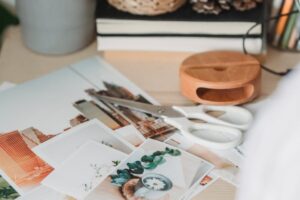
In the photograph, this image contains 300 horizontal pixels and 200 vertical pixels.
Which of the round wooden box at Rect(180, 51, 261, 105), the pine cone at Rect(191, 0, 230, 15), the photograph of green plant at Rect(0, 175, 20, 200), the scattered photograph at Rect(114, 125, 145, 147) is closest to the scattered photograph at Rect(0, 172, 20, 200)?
the photograph of green plant at Rect(0, 175, 20, 200)

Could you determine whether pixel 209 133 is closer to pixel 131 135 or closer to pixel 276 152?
pixel 131 135

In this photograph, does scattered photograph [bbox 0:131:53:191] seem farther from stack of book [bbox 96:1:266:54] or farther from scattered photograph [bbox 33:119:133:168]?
stack of book [bbox 96:1:266:54]

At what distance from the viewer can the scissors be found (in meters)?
0.64

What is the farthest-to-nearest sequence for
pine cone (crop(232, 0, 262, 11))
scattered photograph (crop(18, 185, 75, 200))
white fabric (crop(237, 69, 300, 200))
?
pine cone (crop(232, 0, 262, 11)) < scattered photograph (crop(18, 185, 75, 200)) < white fabric (crop(237, 69, 300, 200))

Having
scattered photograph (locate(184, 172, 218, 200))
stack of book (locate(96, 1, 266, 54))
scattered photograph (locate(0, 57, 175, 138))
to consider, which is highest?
stack of book (locate(96, 1, 266, 54))

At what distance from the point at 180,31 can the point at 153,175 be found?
245mm

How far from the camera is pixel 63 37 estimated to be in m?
0.79

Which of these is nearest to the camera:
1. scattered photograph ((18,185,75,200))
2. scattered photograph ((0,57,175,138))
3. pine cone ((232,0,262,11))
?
scattered photograph ((18,185,75,200))

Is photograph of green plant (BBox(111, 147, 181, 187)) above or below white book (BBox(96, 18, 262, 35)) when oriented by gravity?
below

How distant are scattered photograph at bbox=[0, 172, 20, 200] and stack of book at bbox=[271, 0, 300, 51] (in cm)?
43

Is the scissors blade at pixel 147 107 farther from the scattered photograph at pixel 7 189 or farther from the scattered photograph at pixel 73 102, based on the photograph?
the scattered photograph at pixel 7 189

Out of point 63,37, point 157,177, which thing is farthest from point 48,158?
point 63,37

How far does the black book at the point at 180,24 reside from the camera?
75 cm

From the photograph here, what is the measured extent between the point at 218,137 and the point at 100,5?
269mm
